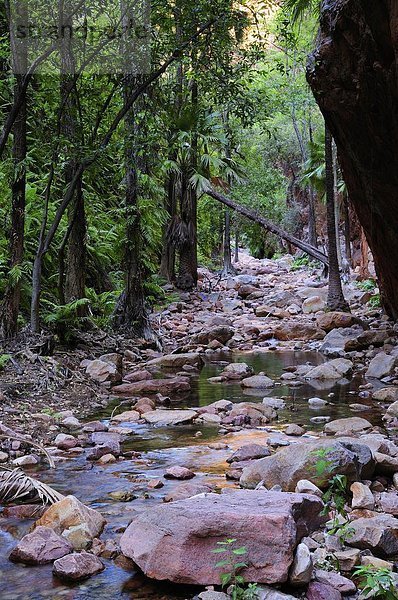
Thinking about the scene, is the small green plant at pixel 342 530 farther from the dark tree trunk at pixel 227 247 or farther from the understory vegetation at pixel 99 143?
the dark tree trunk at pixel 227 247

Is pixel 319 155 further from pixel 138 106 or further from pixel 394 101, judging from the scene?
pixel 394 101

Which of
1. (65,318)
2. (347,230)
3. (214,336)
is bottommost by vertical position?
(214,336)

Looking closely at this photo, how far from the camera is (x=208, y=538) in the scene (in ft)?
8.50

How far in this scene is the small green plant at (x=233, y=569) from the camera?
2.38m

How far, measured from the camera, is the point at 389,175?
922 centimetres

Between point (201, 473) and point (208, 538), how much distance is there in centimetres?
175

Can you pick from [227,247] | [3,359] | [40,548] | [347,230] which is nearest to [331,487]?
[40,548]

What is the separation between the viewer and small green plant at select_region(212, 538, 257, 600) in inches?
93.6

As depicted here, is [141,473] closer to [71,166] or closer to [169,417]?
[169,417]

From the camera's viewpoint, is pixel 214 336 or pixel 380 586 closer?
pixel 380 586

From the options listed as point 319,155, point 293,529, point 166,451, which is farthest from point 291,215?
point 293,529

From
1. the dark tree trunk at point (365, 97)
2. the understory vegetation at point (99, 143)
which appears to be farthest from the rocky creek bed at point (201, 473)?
the dark tree trunk at point (365, 97)

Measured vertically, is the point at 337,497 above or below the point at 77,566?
above

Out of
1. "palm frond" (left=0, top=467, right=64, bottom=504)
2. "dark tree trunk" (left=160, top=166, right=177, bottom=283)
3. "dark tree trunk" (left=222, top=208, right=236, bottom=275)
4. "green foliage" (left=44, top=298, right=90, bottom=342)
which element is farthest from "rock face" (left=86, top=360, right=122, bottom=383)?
"dark tree trunk" (left=222, top=208, right=236, bottom=275)
